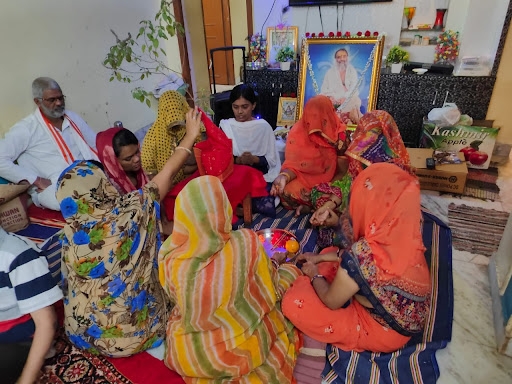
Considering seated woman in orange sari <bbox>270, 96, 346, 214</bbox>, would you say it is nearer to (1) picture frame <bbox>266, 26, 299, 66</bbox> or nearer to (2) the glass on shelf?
(1) picture frame <bbox>266, 26, 299, 66</bbox>

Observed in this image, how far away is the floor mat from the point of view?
2410 millimetres

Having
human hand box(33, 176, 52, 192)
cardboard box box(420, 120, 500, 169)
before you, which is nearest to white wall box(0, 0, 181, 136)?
human hand box(33, 176, 52, 192)

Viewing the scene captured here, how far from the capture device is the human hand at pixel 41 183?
8.94 feet

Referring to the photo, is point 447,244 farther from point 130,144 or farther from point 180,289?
point 130,144

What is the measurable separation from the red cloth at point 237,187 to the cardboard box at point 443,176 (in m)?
1.39

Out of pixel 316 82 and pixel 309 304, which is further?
pixel 316 82

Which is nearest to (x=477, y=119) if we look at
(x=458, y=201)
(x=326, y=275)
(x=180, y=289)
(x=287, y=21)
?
(x=458, y=201)

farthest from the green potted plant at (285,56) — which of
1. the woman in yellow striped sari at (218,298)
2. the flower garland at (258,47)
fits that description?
the woman in yellow striped sari at (218,298)

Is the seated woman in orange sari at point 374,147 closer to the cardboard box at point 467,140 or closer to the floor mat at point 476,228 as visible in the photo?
the floor mat at point 476,228

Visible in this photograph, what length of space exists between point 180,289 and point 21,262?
1.90ft

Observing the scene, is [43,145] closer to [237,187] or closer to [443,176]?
[237,187]

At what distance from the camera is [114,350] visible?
5.05ft

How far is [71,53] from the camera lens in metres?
3.19

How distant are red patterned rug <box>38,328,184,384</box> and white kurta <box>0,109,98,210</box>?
137 cm
